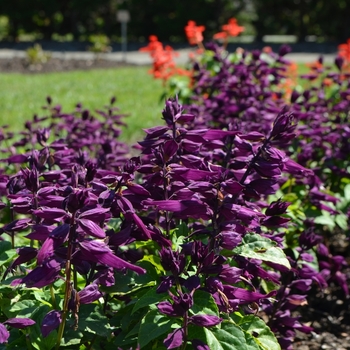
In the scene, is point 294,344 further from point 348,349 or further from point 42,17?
point 42,17

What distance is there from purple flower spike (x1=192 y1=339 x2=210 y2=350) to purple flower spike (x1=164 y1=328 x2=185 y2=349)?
72mm

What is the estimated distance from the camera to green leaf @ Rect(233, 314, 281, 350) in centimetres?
205

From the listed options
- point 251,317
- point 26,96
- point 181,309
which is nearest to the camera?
point 181,309

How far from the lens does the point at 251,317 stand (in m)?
2.05

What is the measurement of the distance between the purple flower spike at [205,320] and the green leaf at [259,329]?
0.35 m

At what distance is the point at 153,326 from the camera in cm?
177

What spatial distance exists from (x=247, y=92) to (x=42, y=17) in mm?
25894

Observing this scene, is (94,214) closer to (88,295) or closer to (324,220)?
(88,295)

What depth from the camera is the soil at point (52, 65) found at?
53.0ft

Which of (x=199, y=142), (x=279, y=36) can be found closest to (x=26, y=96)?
(x=199, y=142)

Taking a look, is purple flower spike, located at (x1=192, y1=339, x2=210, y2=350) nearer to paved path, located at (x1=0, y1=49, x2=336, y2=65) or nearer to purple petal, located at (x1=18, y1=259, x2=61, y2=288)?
purple petal, located at (x1=18, y1=259, x2=61, y2=288)

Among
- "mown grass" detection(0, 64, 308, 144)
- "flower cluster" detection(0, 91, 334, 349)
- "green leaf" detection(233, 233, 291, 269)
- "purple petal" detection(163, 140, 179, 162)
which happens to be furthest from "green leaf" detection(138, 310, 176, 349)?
"mown grass" detection(0, 64, 308, 144)

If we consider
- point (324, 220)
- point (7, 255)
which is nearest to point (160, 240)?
point (7, 255)

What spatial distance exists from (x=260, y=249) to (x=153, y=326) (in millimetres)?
442
